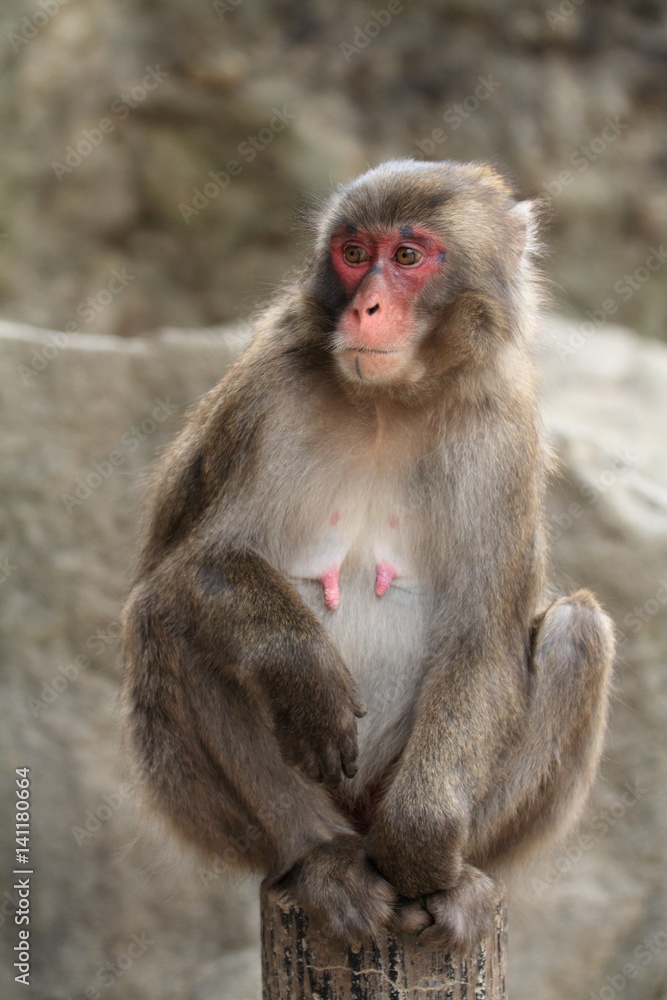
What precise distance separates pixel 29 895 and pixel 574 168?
20.6ft

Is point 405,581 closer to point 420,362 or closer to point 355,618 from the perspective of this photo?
point 355,618

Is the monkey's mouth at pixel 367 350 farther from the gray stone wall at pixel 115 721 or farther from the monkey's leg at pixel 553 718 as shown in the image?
the gray stone wall at pixel 115 721

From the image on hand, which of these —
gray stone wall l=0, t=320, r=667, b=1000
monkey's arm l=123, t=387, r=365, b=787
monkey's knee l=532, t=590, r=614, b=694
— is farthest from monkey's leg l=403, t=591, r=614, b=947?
gray stone wall l=0, t=320, r=667, b=1000

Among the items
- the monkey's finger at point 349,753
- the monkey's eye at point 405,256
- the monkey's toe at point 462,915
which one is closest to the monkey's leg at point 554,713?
the monkey's toe at point 462,915

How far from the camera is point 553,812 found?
371 centimetres

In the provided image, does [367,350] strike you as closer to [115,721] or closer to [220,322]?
[115,721]

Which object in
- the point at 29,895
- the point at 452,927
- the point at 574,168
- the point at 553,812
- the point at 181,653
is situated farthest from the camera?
the point at 574,168

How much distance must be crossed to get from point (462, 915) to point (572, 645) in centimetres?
84

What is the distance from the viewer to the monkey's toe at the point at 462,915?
10.3 ft

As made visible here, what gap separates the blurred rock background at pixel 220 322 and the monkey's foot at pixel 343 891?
6.70 ft

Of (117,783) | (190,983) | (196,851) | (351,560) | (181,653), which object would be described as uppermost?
(351,560)

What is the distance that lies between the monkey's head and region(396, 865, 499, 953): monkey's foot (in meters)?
1.38

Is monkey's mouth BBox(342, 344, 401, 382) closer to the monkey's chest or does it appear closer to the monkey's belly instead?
the monkey's chest

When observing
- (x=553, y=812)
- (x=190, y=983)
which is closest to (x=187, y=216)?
(x=190, y=983)
